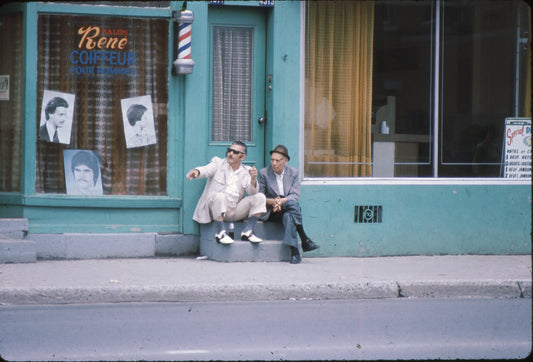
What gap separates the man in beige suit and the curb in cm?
169

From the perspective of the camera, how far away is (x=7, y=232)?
30.5 ft

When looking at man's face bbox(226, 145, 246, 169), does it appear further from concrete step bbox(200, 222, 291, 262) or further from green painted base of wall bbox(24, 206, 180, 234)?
green painted base of wall bbox(24, 206, 180, 234)

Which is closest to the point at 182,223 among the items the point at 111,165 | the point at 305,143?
the point at 111,165

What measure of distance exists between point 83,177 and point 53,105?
101cm

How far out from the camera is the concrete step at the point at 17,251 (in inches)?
357

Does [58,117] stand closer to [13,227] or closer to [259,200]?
[13,227]

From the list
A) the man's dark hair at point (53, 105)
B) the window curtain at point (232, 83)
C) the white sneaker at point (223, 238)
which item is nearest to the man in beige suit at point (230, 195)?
the white sneaker at point (223, 238)

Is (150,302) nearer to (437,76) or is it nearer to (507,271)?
(507,271)

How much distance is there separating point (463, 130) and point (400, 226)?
5.95 feet

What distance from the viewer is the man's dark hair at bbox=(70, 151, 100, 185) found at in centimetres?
984

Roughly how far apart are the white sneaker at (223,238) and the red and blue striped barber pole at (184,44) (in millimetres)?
2140

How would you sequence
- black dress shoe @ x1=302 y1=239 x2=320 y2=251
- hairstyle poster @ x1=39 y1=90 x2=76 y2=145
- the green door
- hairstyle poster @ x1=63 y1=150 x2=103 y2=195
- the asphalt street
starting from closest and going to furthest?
the asphalt street
black dress shoe @ x1=302 y1=239 x2=320 y2=251
hairstyle poster @ x1=39 y1=90 x2=76 y2=145
hairstyle poster @ x1=63 y1=150 x2=103 y2=195
the green door

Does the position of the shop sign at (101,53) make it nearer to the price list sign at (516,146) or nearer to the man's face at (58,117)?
the man's face at (58,117)

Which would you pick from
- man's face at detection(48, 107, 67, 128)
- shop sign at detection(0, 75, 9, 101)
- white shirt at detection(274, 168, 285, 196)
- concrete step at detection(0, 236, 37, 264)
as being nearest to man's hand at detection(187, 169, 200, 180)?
white shirt at detection(274, 168, 285, 196)
